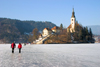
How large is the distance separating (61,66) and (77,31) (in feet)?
336

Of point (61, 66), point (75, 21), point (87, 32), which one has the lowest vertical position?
point (61, 66)

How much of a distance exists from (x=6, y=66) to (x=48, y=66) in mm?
2835

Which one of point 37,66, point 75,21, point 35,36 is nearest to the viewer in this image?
point 37,66

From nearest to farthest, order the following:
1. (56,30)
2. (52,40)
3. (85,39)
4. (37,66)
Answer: (37,66)
(52,40)
(85,39)
(56,30)

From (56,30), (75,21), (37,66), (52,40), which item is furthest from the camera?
(56,30)

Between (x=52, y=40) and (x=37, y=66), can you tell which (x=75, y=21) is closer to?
(x=52, y=40)

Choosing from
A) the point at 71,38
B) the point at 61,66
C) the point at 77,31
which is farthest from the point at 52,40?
the point at 61,66

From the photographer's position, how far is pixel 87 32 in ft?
357

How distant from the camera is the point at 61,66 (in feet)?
34.0

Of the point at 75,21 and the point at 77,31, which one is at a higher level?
the point at 75,21

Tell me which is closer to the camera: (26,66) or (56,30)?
(26,66)

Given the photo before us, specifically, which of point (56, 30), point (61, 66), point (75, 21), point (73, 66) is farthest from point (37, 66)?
point (56, 30)

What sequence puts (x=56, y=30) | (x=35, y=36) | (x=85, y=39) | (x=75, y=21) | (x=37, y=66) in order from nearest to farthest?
(x=37, y=66) < (x=85, y=39) < (x=35, y=36) < (x=75, y=21) < (x=56, y=30)

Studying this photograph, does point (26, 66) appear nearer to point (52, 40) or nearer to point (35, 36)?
point (52, 40)
